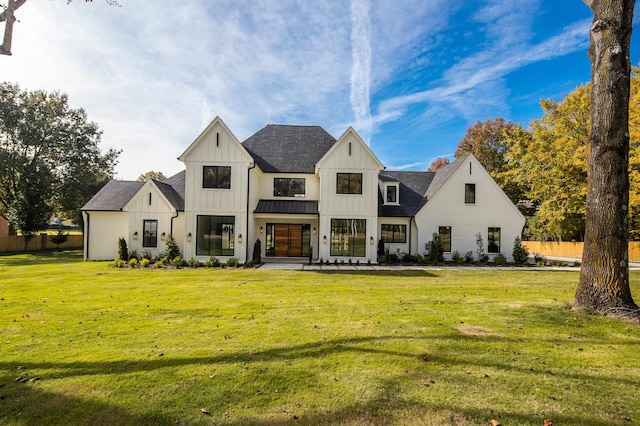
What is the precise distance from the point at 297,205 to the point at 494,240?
43.8 ft

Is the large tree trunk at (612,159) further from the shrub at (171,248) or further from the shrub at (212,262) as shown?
the shrub at (171,248)

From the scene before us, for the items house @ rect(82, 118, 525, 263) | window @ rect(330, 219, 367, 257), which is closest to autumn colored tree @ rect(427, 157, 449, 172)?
house @ rect(82, 118, 525, 263)

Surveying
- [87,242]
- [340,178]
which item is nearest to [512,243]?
[340,178]

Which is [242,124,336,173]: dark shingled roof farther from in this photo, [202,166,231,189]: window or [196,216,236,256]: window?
[196,216,236,256]: window

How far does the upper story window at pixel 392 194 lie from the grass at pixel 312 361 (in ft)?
41.2

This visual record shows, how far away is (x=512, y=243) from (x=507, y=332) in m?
17.0

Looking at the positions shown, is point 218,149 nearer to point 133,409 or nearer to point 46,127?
point 133,409

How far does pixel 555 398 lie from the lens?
12.9 feet

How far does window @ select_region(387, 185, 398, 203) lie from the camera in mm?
21641

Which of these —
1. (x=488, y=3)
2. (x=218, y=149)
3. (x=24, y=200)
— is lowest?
(x=24, y=200)

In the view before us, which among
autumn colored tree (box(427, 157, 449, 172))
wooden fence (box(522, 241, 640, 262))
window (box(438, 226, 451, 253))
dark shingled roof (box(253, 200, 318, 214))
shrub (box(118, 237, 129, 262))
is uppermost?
autumn colored tree (box(427, 157, 449, 172))

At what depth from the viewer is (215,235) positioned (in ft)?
59.6

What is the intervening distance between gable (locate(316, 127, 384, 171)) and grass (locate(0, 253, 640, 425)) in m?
10.7

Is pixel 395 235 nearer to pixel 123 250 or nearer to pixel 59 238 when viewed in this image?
pixel 123 250
